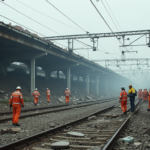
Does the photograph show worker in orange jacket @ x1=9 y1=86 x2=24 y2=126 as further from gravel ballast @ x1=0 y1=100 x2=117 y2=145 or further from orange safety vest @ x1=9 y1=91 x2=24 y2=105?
gravel ballast @ x1=0 y1=100 x2=117 y2=145

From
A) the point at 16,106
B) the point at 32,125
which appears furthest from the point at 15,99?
the point at 32,125

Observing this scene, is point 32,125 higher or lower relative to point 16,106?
lower

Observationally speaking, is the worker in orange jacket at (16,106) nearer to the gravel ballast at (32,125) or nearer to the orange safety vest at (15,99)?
the orange safety vest at (15,99)

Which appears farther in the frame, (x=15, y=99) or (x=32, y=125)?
(x=32, y=125)

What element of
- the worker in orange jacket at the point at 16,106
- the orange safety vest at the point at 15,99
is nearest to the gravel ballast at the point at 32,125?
the worker in orange jacket at the point at 16,106

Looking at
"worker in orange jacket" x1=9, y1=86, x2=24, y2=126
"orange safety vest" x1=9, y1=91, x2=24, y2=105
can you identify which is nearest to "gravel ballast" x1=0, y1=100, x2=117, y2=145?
"worker in orange jacket" x1=9, y1=86, x2=24, y2=126

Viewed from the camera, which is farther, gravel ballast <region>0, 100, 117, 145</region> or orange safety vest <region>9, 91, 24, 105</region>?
orange safety vest <region>9, 91, 24, 105</region>

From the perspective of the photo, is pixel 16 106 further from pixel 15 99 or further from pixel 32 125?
pixel 32 125

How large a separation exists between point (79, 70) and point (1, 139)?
150ft

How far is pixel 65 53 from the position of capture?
3519 cm

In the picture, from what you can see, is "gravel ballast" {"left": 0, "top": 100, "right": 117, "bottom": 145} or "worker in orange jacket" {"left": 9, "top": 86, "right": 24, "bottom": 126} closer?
"gravel ballast" {"left": 0, "top": 100, "right": 117, "bottom": 145}

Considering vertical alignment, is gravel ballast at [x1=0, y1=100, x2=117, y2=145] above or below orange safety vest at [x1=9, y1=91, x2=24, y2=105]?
below

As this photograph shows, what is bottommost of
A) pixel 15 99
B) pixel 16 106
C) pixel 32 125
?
pixel 32 125

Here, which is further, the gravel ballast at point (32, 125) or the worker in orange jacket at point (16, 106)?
the worker in orange jacket at point (16, 106)
